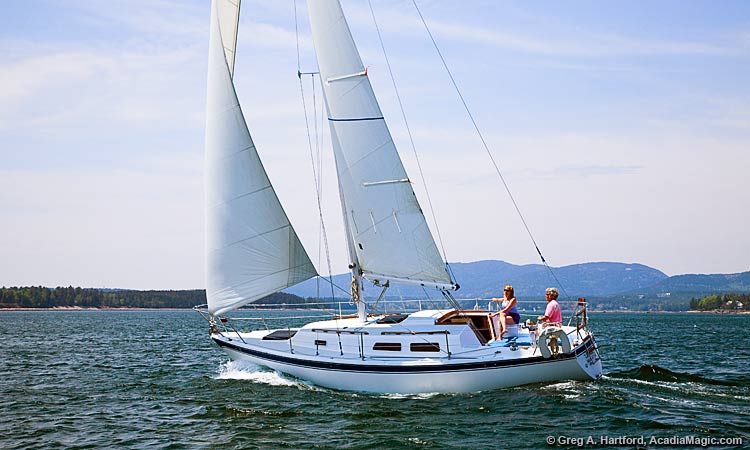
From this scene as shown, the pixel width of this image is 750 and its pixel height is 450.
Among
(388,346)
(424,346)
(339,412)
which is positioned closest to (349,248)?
(388,346)

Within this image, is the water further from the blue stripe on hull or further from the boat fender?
the boat fender

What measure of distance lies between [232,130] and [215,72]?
64.1 inches

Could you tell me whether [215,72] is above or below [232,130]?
above

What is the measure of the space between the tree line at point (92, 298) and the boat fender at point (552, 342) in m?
127

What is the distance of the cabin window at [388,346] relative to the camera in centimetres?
1806

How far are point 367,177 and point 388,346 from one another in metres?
4.31

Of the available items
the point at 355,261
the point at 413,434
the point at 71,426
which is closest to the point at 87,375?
the point at 71,426

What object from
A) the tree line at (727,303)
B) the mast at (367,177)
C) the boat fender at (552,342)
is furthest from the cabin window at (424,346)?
the tree line at (727,303)

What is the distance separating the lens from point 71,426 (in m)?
15.7

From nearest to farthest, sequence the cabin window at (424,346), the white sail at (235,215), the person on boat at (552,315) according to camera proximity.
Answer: the person on boat at (552,315) → the cabin window at (424,346) → the white sail at (235,215)

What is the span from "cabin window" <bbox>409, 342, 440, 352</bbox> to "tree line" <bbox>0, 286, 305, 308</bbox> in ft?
410

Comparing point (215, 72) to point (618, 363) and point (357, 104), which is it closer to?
point (357, 104)

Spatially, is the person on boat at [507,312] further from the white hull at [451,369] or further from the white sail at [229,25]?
the white sail at [229,25]

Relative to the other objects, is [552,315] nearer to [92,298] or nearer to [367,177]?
[367,177]
